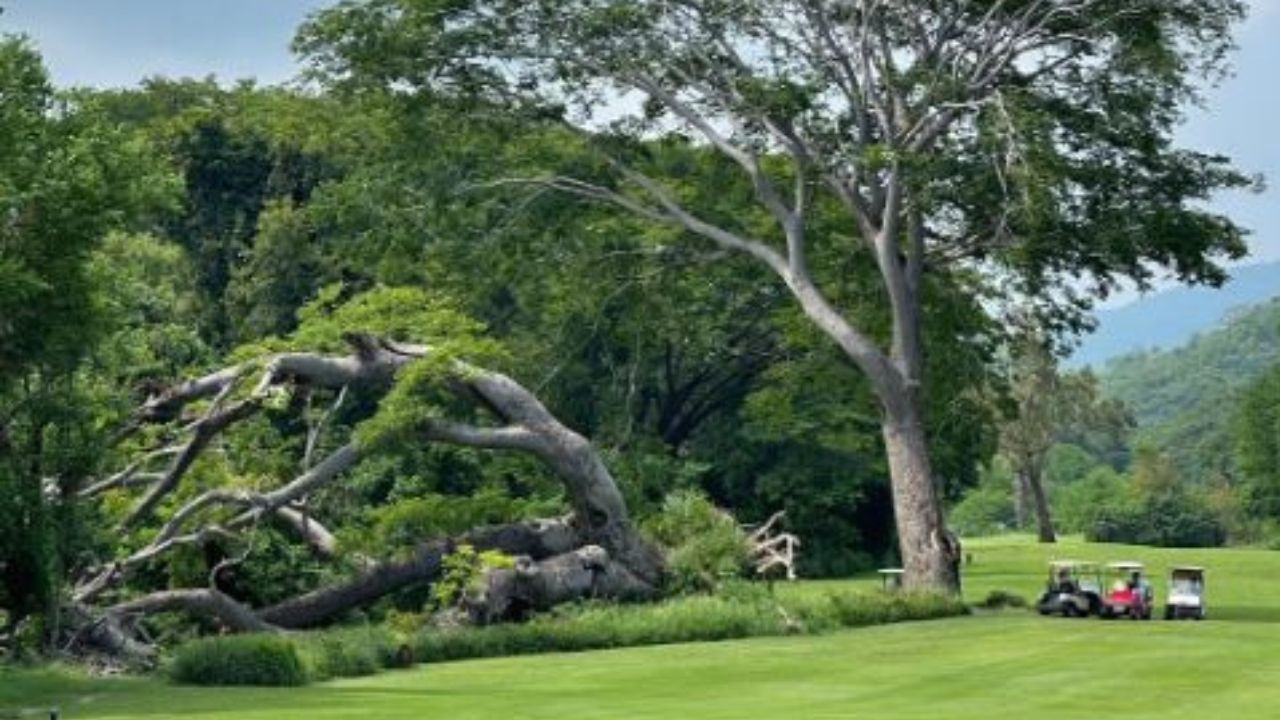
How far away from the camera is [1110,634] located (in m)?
39.8

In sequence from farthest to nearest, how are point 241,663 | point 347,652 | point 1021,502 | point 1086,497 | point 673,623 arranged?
point 1021,502
point 1086,497
point 673,623
point 347,652
point 241,663

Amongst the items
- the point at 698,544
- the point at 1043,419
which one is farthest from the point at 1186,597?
the point at 1043,419

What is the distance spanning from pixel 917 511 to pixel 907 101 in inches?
408

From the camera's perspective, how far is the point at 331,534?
44500mm

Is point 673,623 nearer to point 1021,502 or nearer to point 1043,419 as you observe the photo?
point 1043,419

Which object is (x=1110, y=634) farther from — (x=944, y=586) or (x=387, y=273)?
(x=387, y=273)

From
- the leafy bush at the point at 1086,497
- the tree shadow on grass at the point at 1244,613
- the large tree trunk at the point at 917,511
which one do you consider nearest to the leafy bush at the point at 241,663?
the large tree trunk at the point at 917,511

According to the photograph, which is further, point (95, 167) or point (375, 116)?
point (375, 116)

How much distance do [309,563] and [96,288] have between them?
12.1 m

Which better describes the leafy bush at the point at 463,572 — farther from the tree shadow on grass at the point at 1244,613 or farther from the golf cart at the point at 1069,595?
the tree shadow on grass at the point at 1244,613

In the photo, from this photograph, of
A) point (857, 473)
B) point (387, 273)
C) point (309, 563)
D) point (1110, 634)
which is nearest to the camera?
point (1110, 634)

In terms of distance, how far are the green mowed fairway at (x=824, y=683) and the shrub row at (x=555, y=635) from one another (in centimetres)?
85

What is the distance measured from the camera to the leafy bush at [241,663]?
32.4 m

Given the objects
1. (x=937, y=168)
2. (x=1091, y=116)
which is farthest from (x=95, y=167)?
(x=1091, y=116)
